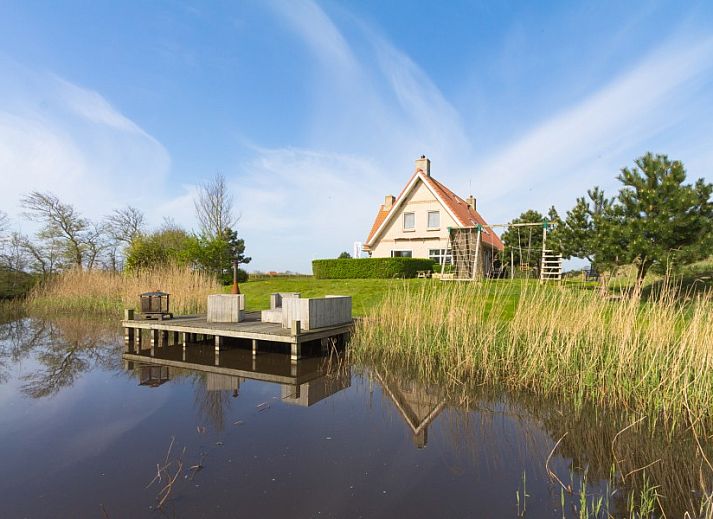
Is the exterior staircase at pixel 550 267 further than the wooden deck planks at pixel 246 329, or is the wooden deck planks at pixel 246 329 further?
the exterior staircase at pixel 550 267

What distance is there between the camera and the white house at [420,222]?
20.5 meters

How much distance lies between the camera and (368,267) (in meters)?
18.1

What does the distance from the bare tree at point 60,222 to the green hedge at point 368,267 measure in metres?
15.7

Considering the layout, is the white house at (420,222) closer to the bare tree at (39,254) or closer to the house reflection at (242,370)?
the house reflection at (242,370)

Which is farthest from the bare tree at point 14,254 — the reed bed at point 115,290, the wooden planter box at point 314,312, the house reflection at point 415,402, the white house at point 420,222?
the house reflection at point 415,402

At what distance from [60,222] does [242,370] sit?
953 inches

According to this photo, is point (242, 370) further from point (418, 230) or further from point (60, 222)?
point (60, 222)

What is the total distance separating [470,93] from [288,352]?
809 cm

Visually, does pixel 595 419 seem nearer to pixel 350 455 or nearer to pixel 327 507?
pixel 350 455

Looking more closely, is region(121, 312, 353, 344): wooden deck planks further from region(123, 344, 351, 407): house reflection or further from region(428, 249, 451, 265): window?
region(428, 249, 451, 265): window

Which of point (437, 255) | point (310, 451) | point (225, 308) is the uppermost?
point (437, 255)

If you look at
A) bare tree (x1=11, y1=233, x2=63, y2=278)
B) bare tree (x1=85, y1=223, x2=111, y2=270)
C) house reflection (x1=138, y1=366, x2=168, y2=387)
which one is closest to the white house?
house reflection (x1=138, y1=366, x2=168, y2=387)

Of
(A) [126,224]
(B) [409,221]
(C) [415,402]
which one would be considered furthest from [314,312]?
(A) [126,224]

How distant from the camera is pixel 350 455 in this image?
3.90 m
